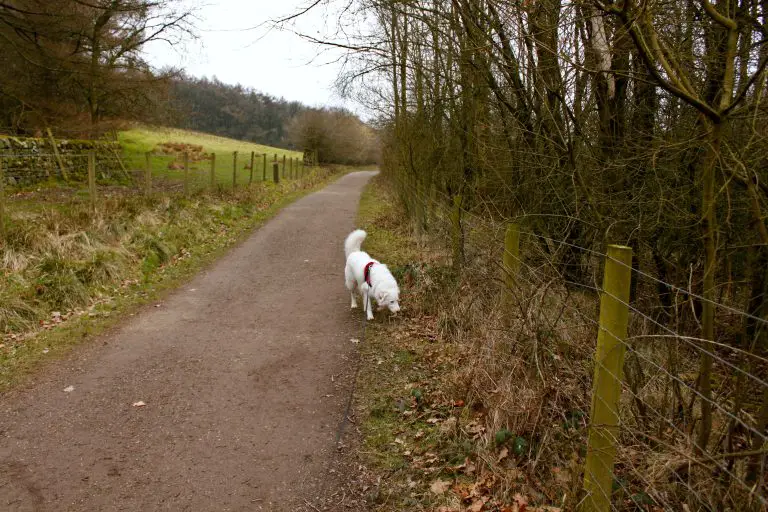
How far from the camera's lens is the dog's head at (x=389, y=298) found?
7008 mm

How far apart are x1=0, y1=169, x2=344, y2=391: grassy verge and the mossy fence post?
18.1ft

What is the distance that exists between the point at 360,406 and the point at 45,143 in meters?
19.9

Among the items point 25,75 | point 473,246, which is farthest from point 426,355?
point 25,75

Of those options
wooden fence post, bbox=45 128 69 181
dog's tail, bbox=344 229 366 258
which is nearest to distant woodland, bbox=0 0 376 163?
wooden fence post, bbox=45 128 69 181

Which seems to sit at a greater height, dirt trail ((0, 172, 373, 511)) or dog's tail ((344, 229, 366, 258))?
dog's tail ((344, 229, 366, 258))

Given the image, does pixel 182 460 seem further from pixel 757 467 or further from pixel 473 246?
pixel 473 246

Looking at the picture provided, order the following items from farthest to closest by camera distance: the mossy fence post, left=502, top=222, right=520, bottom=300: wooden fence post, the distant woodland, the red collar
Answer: the distant woodland → the red collar → left=502, top=222, right=520, bottom=300: wooden fence post → the mossy fence post

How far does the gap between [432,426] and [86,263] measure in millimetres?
6740

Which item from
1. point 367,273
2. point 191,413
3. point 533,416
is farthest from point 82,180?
point 533,416

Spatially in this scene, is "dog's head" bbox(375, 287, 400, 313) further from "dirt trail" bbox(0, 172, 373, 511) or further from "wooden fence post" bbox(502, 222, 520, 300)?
"wooden fence post" bbox(502, 222, 520, 300)

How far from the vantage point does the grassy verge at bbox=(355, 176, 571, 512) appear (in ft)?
11.8

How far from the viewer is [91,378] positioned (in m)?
5.50

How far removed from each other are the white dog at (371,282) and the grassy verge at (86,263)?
3260 mm

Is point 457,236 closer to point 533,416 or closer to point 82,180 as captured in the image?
point 533,416
